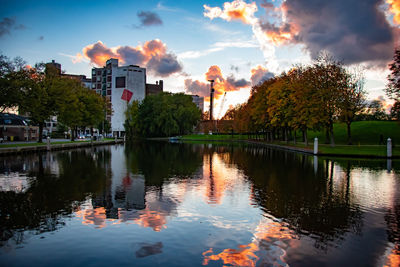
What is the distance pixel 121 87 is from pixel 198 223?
5447 inches

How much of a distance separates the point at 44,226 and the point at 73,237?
1.45m

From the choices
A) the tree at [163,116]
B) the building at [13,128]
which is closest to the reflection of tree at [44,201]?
the building at [13,128]

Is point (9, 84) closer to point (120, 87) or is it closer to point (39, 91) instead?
point (39, 91)

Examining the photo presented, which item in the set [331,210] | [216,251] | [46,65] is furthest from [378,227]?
[46,65]

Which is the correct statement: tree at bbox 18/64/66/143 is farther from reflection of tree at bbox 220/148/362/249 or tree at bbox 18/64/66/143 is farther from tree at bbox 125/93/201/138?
tree at bbox 125/93/201/138

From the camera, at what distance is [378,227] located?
9.24 m

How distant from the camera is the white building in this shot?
462ft

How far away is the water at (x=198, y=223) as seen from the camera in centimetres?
705

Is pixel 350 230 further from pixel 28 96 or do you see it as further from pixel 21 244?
pixel 28 96

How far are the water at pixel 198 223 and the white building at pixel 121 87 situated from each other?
128 metres

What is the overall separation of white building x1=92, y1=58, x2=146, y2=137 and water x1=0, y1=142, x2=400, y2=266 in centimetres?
12830

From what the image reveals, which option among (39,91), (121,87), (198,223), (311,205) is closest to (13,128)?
(39,91)

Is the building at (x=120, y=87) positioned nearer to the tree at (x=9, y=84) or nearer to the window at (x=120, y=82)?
the window at (x=120, y=82)

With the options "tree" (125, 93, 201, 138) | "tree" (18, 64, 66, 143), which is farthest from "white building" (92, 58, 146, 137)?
"tree" (18, 64, 66, 143)
